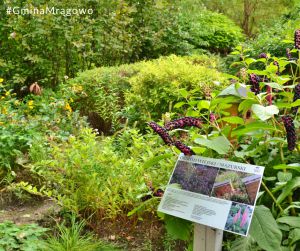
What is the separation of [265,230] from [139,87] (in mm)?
3665

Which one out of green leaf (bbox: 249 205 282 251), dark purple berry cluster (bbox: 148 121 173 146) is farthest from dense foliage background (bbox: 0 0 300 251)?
dark purple berry cluster (bbox: 148 121 173 146)

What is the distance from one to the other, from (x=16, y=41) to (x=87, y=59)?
1.26 meters

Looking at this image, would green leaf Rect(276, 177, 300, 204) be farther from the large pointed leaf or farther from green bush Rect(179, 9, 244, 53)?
green bush Rect(179, 9, 244, 53)

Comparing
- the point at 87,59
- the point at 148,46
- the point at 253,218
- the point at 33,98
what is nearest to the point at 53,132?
the point at 33,98

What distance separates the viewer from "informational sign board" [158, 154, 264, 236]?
142 centimetres

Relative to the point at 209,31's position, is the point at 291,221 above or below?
above

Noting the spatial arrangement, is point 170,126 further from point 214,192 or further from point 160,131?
point 214,192

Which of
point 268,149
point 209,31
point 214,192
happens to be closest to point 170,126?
point 214,192

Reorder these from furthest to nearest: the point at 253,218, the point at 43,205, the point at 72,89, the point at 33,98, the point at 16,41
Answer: the point at 16,41 < the point at 33,98 < the point at 72,89 < the point at 43,205 < the point at 253,218

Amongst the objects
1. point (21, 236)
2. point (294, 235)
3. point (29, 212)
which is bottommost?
point (29, 212)

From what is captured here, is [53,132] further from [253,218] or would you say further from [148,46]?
[148,46]

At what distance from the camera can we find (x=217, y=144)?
1.50 metres

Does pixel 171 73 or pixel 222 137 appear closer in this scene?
pixel 222 137

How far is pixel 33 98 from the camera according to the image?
256 inches
